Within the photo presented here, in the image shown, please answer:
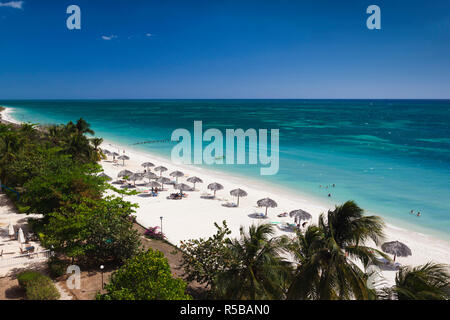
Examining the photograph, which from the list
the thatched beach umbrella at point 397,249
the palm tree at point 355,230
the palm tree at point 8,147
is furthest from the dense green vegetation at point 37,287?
the thatched beach umbrella at point 397,249

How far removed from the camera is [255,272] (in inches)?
306

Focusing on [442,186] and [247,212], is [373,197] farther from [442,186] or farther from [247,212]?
[247,212]

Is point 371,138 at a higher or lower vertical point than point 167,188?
higher

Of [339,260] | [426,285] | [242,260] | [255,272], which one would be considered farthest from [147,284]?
[426,285]

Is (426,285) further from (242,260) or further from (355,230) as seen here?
(242,260)

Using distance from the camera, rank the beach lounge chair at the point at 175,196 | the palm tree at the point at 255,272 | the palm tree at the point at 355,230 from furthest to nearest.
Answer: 1. the beach lounge chair at the point at 175,196
2. the palm tree at the point at 255,272
3. the palm tree at the point at 355,230

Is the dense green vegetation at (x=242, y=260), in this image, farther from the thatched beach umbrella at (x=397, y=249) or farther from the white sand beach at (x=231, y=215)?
the thatched beach umbrella at (x=397, y=249)

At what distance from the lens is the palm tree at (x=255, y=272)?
24.1 ft

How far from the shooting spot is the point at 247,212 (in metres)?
22.2

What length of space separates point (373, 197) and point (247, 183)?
13.4 m

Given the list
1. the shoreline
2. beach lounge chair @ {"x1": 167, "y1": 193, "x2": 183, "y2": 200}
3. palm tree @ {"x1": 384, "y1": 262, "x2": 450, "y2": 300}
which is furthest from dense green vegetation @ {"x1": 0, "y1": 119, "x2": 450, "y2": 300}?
beach lounge chair @ {"x1": 167, "y1": 193, "x2": 183, "y2": 200}

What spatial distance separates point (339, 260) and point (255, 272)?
261cm

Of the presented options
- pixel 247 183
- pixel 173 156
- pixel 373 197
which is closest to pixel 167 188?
pixel 247 183

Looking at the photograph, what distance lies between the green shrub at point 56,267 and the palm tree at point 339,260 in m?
10.5
